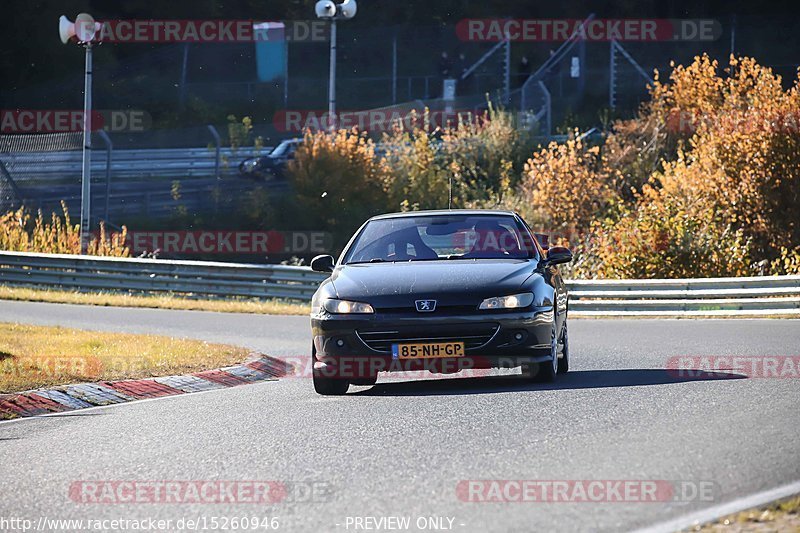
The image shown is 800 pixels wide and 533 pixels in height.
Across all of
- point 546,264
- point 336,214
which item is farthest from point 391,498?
point 336,214

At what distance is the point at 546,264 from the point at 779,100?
26070 mm

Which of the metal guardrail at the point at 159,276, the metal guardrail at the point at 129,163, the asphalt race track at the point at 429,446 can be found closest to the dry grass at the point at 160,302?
the metal guardrail at the point at 159,276

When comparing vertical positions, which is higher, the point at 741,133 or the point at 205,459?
the point at 741,133

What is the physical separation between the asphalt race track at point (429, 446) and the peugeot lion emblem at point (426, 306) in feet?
2.26

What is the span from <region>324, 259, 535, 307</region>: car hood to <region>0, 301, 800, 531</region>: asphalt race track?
0.80 meters

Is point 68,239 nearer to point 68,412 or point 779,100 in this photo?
point 779,100

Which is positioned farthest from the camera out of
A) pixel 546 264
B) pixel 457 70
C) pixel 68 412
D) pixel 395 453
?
pixel 457 70

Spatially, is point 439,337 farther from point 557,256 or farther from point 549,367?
point 557,256

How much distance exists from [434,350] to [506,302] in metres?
0.71

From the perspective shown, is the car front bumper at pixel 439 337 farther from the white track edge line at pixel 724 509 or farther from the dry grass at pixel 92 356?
the white track edge line at pixel 724 509

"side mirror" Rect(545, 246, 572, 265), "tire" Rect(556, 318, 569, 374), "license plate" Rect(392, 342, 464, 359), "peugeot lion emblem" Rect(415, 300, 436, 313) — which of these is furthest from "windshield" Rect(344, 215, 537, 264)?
"license plate" Rect(392, 342, 464, 359)

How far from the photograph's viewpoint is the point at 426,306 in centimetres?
1178

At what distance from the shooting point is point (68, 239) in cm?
3881

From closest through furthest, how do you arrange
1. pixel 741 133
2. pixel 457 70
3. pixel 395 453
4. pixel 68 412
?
1. pixel 395 453
2. pixel 68 412
3. pixel 741 133
4. pixel 457 70
